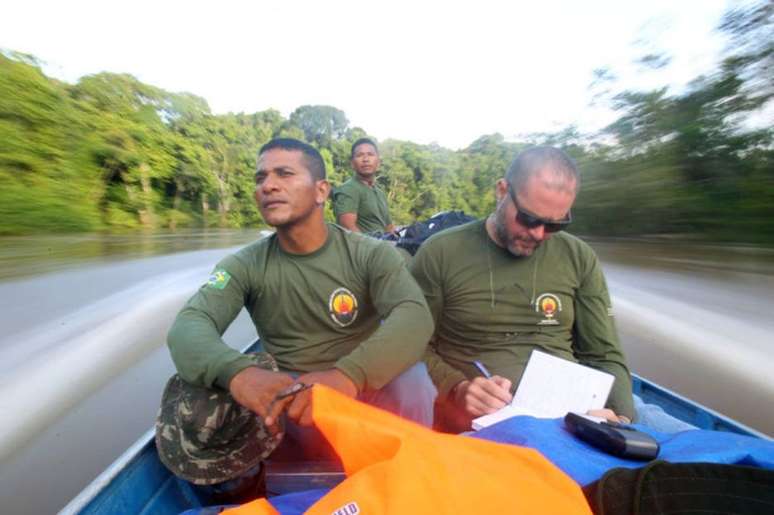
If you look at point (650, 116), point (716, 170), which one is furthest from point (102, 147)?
point (716, 170)

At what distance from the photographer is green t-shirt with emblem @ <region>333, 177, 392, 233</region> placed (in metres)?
4.59

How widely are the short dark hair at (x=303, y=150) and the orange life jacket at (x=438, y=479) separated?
4.44 ft

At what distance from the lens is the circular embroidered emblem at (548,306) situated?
1.99 m

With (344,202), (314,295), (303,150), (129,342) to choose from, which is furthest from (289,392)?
(344,202)

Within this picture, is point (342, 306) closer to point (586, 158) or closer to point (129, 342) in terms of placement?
point (129, 342)

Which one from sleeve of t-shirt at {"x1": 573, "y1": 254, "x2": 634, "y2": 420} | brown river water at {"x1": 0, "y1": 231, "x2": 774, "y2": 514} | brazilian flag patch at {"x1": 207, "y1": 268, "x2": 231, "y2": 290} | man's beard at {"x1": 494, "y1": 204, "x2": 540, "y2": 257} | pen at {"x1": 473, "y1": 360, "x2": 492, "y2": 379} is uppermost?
man's beard at {"x1": 494, "y1": 204, "x2": 540, "y2": 257}

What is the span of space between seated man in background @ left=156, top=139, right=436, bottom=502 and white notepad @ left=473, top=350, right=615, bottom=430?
0.36m

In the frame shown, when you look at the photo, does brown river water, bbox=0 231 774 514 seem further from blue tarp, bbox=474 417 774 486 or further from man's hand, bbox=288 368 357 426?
blue tarp, bbox=474 417 774 486

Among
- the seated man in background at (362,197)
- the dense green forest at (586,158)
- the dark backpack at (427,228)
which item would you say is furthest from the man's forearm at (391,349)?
the dense green forest at (586,158)

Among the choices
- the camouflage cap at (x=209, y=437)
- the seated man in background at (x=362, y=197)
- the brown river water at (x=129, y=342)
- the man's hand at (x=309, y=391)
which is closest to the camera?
the man's hand at (x=309, y=391)

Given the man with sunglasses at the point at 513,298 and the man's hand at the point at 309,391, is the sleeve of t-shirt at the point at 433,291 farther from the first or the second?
the man's hand at the point at 309,391

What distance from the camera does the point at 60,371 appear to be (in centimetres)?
304

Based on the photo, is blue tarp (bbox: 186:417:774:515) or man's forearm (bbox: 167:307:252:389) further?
man's forearm (bbox: 167:307:252:389)

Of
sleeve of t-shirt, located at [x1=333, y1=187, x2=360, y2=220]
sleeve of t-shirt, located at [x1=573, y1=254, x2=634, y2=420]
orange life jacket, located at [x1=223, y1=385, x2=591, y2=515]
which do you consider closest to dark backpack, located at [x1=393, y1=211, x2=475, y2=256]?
sleeve of t-shirt, located at [x1=573, y1=254, x2=634, y2=420]
